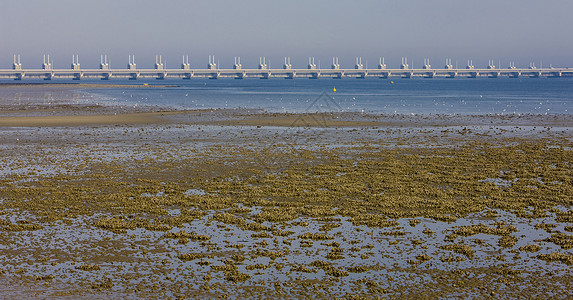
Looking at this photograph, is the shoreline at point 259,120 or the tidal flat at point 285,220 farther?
the shoreline at point 259,120

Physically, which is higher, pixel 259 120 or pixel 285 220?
pixel 285 220

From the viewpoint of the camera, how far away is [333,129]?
47844 mm

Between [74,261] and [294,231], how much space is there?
18.8 feet

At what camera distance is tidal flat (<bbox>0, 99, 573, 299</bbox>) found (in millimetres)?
12289

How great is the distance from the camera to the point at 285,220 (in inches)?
680

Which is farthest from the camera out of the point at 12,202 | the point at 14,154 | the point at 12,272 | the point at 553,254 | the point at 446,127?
the point at 446,127

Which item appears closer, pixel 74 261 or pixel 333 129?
pixel 74 261

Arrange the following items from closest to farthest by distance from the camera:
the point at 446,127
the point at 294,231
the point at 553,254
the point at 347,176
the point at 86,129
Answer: the point at 553,254 → the point at 294,231 → the point at 347,176 → the point at 86,129 → the point at 446,127

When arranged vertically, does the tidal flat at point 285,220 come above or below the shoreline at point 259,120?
above

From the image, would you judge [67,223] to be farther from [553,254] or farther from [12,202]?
[553,254]

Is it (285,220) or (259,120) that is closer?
(285,220)

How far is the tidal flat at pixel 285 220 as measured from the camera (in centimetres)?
1229

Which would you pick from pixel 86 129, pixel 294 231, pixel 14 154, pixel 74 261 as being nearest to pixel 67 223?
pixel 74 261

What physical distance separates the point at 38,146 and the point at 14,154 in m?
3.52
